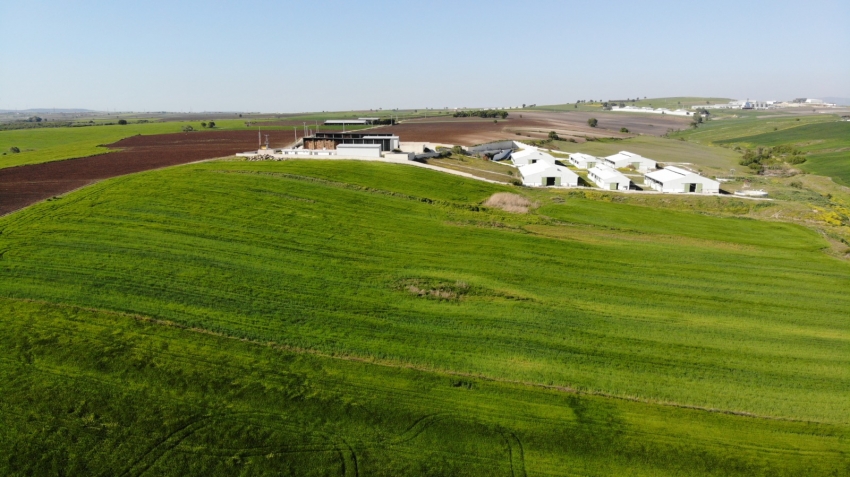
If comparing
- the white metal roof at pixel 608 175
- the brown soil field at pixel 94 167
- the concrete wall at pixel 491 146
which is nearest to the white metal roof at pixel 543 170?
the white metal roof at pixel 608 175

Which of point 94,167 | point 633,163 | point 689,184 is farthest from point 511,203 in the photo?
point 94,167

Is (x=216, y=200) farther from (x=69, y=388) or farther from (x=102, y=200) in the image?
(x=69, y=388)

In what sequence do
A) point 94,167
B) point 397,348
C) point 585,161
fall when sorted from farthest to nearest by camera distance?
1. point 585,161
2. point 94,167
3. point 397,348

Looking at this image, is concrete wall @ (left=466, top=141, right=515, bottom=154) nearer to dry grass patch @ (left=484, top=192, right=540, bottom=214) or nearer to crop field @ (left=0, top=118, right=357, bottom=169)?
crop field @ (left=0, top=118, right=357, bottom=169)

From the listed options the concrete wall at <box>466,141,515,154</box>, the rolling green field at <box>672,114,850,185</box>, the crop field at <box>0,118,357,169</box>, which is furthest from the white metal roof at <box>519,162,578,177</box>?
the rolling green field at <box>672,114,850,185</box>

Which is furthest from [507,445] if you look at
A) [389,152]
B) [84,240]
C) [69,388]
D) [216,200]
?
[389,152]

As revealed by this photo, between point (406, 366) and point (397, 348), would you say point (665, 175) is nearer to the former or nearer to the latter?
point (397, 348)
